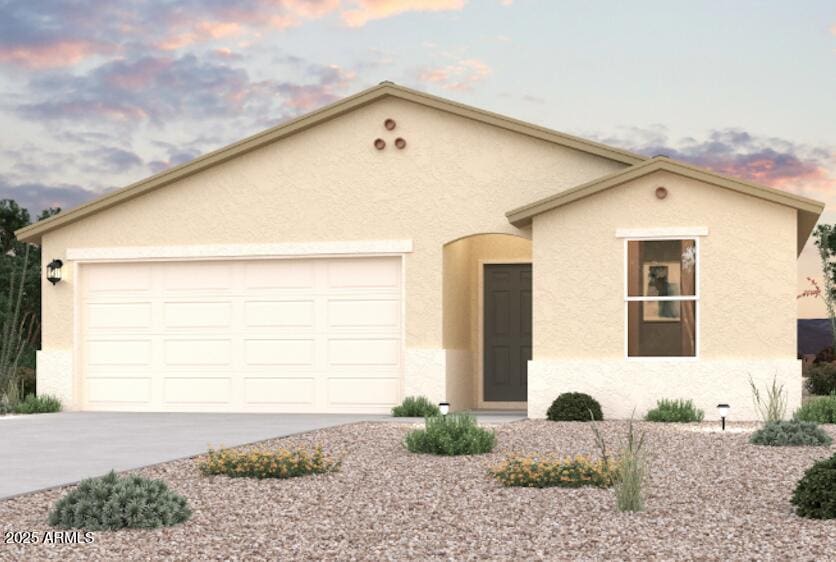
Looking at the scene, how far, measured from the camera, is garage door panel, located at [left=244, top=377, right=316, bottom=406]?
725 inches

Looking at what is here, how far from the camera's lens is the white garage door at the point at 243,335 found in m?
18.1

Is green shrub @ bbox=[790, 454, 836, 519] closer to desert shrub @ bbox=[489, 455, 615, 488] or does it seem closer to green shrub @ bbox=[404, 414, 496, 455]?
desert shrub @ bbox=[489, 455, 615, 488]

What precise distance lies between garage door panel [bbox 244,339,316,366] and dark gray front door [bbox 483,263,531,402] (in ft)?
10.5

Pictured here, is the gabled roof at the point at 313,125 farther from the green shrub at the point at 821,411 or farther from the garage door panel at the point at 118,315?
the green shrub at the point at 821,411

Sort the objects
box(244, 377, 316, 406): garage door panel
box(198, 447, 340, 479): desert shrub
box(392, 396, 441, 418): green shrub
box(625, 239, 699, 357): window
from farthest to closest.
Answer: box(244, 377, 316, 406): garage door panel
box(392, 396, 441, 418): green shrub
box(625, 239, 699, 357): window
box(198, 447, 340, 479): desert shrub

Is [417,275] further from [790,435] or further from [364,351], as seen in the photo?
[790,435]

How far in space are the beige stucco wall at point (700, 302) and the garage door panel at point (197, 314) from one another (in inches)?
220

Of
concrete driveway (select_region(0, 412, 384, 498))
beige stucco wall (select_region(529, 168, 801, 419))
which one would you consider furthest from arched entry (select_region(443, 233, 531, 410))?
beige stucco wall (select_region(529, 168, 801, 419))

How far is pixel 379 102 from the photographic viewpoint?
18.2m

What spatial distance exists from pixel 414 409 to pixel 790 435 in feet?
21.0

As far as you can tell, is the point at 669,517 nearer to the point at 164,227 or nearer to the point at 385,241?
the point at 385,241

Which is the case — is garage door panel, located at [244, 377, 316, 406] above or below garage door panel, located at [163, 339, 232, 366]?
below

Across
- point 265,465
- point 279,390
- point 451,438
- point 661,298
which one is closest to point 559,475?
point 451,438

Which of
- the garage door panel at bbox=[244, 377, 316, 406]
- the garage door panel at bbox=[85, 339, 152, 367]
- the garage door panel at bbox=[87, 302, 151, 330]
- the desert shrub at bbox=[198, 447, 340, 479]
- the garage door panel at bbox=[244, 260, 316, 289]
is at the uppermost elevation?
the garage door panel at bbox=[244, 260, 316, 289]
